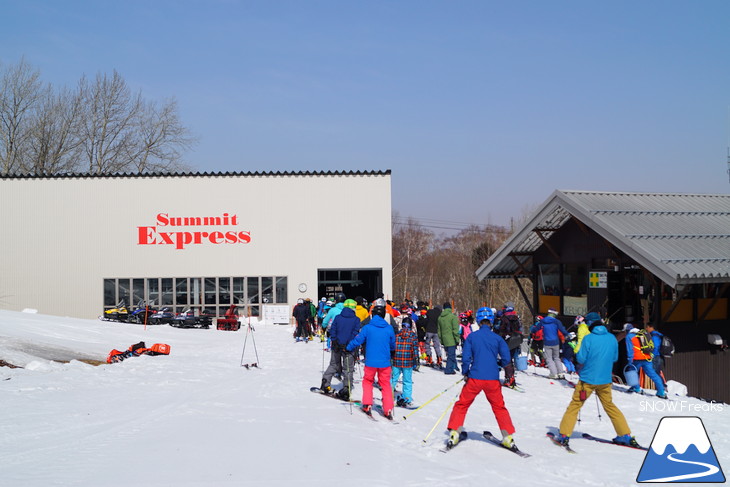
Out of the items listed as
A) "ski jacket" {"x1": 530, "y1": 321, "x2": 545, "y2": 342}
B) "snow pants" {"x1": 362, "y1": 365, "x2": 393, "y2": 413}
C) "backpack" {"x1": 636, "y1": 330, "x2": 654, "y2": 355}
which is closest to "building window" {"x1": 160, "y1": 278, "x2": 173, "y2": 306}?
"ski jacket" {"x1": 530, "y1": 321, "x2": 545, "y2": 342}

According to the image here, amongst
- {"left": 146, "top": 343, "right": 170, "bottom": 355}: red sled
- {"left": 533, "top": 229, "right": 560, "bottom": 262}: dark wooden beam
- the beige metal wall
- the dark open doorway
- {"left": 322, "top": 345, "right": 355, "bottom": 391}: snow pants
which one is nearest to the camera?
{"left": 322, "top": 345, "right": 355, "bottom": 391}: snow pants

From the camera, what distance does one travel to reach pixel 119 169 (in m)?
54.8

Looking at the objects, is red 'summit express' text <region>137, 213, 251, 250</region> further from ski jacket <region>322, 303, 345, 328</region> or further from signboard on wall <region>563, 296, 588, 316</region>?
signboard on wall <region>563, 296, 588, 316</region>

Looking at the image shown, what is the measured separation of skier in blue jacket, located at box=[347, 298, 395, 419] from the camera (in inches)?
403

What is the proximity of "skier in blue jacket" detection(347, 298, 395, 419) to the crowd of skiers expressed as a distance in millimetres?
16

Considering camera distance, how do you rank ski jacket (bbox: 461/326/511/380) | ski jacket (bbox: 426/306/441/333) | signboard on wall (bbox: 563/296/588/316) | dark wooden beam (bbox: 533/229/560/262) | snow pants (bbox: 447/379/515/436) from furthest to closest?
dark wooden beam (bbox: 533/229/560/262) → signboard on wall (bbox: 563/296/588/316) → ski jacket (bbox: 426/306/441/333) → ski jacket (bbox: 461/326/511/380) → snow pants (bbox: 447/379/515/436)

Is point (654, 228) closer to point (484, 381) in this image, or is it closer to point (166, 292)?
point (484, 381)

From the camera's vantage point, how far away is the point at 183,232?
100 ft

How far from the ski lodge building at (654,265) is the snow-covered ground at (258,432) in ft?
13.0

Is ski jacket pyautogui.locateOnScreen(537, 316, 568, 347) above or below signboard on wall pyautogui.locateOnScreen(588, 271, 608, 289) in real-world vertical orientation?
below

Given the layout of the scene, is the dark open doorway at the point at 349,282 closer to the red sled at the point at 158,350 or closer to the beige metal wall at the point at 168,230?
the beige metal wall at the point at 168,230

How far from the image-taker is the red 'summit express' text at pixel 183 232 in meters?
30.6

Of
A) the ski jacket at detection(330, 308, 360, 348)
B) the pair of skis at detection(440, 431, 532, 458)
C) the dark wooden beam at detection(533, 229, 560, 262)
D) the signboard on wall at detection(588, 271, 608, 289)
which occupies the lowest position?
the pair of skis at detection(440, 431, 532, 458)

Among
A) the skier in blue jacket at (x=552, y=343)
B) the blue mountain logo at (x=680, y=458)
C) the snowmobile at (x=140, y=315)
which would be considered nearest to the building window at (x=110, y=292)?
the snowmobile at (x=140, y=315)
